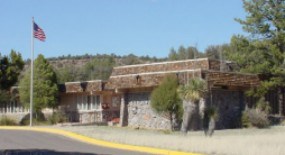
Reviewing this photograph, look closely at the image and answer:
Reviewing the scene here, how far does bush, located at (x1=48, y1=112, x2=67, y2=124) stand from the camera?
44103 millimetres

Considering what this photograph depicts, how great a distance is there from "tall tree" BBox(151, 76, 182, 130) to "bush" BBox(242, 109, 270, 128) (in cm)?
516

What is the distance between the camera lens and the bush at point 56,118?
44.1 meters

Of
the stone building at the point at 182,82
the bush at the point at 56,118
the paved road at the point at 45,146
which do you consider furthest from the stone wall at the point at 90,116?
the paved road at the point at 45,146

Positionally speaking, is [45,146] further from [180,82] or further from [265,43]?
[265,43]

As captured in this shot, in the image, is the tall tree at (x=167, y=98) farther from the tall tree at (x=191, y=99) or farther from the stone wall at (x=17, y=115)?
the stone wall at (x=17, y=115)

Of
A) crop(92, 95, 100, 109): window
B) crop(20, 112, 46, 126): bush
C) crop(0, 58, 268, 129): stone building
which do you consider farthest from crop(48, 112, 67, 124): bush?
crop(0, 58, 268, 129): stone building

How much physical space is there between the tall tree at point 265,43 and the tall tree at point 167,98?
9.25m

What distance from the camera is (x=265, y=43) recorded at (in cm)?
4091

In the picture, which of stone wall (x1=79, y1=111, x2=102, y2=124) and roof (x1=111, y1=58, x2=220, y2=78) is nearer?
roof (x1=111, y1=58, x2=220, y2=78)

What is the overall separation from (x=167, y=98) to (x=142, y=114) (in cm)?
466

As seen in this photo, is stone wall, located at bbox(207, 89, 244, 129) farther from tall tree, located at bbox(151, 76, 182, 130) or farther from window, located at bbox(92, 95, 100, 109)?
window, located at bbox(92, 95, 100, 109)

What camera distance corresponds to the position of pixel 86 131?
3088 cm

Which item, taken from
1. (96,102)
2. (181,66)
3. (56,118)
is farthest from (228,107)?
(56,118)

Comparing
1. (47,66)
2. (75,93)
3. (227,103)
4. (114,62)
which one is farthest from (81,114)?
(114,62)
